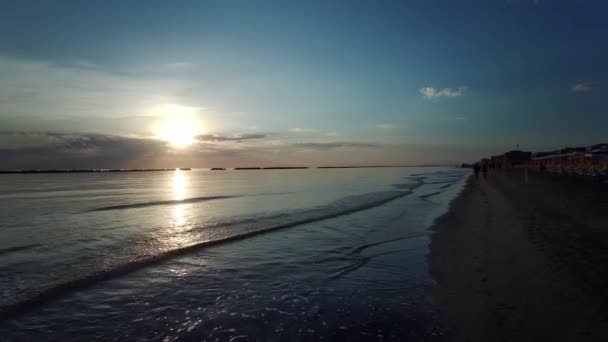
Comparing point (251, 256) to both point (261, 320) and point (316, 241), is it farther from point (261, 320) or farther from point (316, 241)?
point (261, 320)

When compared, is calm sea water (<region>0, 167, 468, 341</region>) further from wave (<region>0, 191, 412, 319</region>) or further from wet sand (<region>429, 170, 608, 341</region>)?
wet sand (<region>429, 170, 608, 341</region>)

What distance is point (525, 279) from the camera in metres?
7.38

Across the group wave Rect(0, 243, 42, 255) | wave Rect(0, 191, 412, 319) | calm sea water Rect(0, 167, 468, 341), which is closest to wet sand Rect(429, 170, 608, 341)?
calm sea water Rect(0, 167, 468, 341)

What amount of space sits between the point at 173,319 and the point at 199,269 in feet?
11.3

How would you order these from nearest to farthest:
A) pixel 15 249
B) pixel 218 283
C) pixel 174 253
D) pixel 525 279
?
pixel 525 279 → pixel 218 283 → pixel 174 253 → pixel 15 249

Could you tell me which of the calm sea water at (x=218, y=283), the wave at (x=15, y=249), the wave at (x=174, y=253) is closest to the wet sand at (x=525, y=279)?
the calm sea water at (x=218, y=283)

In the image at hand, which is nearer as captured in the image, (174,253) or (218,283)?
(218,283)

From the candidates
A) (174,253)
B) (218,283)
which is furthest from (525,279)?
(174,253)

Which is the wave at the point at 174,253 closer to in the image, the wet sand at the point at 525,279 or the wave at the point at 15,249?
the wave at the point at 15,249

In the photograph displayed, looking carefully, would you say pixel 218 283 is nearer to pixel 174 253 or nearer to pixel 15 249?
pixel 174 253

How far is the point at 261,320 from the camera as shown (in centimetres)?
609

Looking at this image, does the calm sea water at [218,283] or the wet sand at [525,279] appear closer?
the wet sand at [525,279]

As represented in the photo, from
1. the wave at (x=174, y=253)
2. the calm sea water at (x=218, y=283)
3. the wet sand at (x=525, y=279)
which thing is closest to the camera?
the wet sand at (x=525, y=279)

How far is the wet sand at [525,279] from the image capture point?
16.9 ft
